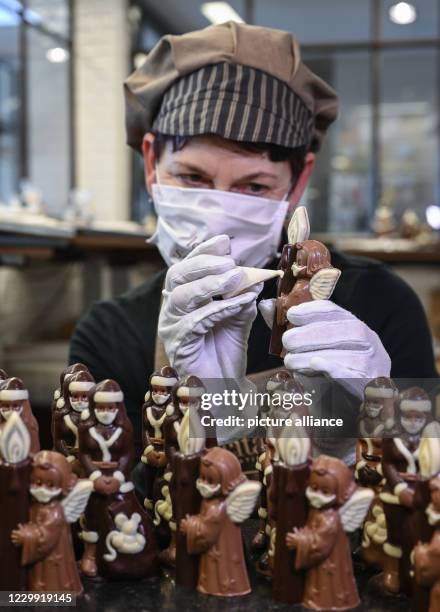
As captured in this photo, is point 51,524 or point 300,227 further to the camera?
point 300,227

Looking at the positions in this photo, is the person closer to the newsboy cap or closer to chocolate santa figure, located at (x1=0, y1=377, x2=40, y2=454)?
the newsboy cap

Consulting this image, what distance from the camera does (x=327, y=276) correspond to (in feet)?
2.81

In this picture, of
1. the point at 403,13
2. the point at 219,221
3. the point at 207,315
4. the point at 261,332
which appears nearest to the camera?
the point at 207,315

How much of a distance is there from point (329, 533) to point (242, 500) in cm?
9

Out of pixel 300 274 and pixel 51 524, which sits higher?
pixel 300 274

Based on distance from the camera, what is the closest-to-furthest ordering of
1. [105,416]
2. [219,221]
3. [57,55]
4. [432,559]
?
[432,559] → [105,416] → [219,221] → [57,55]

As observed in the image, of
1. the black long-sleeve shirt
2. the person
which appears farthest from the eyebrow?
the black long-sleeve shirt

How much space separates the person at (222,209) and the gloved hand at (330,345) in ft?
0.04

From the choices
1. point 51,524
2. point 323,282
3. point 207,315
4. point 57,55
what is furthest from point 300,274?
point 57,55

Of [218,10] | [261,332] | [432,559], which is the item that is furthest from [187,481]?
[218,10]

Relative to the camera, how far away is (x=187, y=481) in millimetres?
750

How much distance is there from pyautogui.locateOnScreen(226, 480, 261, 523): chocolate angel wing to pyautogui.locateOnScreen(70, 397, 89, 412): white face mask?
0.20m

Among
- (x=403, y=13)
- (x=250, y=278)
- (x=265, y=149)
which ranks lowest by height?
(x=250, y=278)

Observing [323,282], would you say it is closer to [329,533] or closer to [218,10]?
[329,533]
